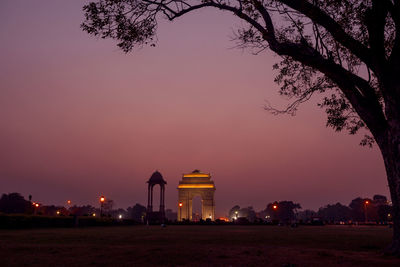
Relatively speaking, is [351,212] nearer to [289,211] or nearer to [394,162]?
[289,211]

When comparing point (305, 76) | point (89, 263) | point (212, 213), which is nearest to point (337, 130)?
point (305, 76)

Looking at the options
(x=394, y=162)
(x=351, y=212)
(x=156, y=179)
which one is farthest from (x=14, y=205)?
(x=351, y=212)

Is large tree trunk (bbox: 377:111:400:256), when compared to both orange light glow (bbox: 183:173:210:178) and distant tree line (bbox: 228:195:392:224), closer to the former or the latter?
orange light glow (bbox: 183:173:210:178)

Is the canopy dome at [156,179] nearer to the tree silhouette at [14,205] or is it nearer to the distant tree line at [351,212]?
the tree silhouette at [14,205]

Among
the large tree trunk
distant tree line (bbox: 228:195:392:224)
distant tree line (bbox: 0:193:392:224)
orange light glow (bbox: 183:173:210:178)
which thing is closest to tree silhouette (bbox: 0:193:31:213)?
distant tree line (bbox: 0:193:392:224)

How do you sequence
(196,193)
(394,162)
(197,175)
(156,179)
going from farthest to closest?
(197,175) → (196,193) → (156,179) → (394,162)

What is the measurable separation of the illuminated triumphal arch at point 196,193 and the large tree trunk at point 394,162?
3125 inches

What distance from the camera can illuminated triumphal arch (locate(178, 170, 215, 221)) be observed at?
294 ft

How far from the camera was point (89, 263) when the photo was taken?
26.3ft

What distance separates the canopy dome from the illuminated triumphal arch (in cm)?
1609

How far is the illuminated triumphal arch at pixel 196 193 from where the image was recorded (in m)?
89.7

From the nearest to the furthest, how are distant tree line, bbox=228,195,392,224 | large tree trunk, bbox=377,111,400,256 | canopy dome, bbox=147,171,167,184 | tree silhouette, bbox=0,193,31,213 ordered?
large tree trunk, bbox=377,111,400,256 → canopy dome, bbox=147,171,167,184 → tree silhouette, bbox=0,193,31,213 → distant tree line, bbox=228,195,392,224

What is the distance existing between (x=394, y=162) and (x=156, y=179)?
215ft

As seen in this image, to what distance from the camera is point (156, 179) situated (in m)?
73.2
